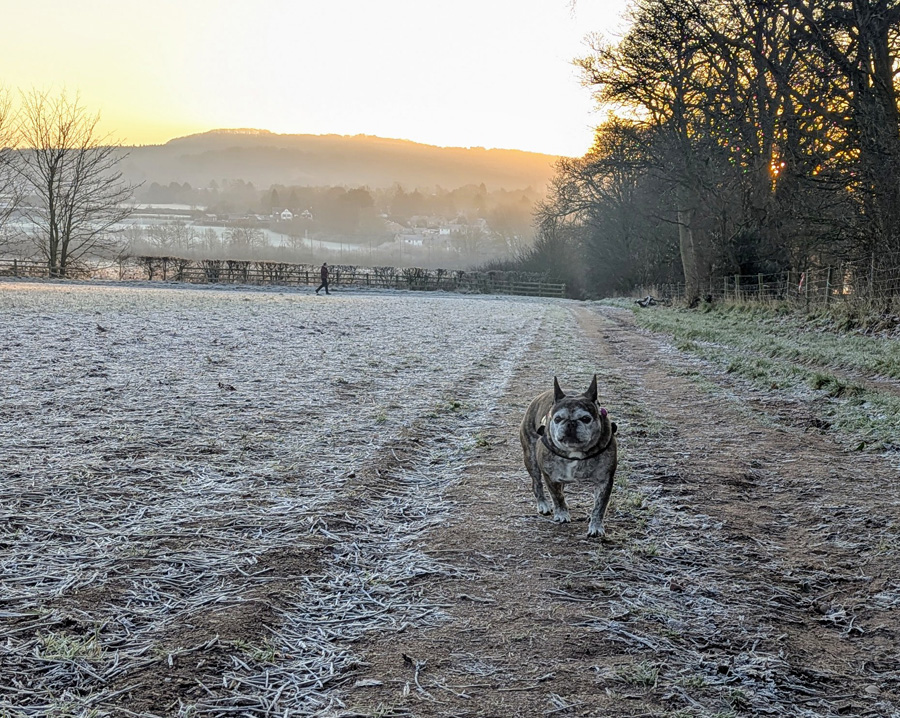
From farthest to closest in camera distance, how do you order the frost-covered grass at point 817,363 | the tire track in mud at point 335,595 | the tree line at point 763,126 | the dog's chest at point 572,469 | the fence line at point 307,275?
1. the fence line at point 307,275
2. the tree line at point 763,126
3. the frost-covered grass at point 817,363
4. the dog's chest at point 572,469
5. the tire track in mud at point 335,595

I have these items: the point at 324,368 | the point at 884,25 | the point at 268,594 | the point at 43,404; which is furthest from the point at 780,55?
the point at 268,594

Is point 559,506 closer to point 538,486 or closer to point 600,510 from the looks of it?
point 538,486

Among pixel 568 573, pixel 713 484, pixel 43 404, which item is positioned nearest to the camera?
pixel 568 573

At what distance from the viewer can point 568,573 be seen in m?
4.71

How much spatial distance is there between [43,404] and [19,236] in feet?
199

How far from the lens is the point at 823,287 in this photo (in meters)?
25.0

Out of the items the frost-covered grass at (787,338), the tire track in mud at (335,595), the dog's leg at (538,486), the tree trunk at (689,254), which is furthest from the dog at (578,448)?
the tree trunk at (689,254)

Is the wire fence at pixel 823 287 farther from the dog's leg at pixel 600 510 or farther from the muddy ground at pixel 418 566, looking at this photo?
the dog's leg at pixel 600 510

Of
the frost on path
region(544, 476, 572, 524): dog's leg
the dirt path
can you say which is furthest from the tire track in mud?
region(544, 476, 572, 524): dog's leg

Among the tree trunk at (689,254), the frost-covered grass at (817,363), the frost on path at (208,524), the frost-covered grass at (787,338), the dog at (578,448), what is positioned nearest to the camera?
the frost on path at (208,524)

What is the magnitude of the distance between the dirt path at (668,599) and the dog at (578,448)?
0.91 ft

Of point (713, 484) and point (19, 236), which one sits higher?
point (19, 236)

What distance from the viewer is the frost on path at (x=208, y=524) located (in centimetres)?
340

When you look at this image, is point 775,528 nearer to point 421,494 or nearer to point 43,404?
point 421,494
